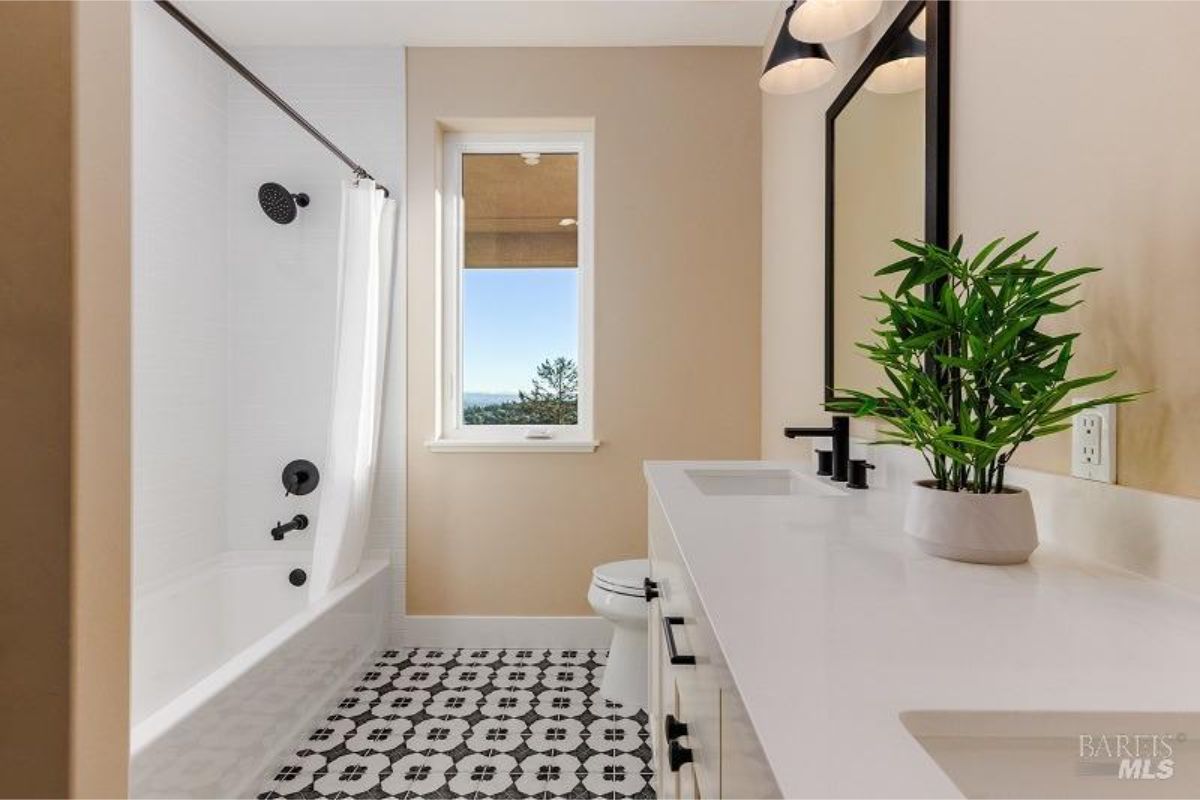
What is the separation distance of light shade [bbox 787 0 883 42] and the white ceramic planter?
1.12m

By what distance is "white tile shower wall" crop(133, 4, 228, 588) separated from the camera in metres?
2.20

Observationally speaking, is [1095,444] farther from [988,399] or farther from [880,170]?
[880,170]

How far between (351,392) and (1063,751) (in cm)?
230

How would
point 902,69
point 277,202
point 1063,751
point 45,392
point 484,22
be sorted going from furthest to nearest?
point 277,202, point 484,22, point 902,69, point 45,392, point 1063,751

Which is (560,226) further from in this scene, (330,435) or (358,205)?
(330,435)

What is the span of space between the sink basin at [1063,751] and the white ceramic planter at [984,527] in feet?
1.22

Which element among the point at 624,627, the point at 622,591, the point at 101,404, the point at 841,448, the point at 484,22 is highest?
the point at 484,22

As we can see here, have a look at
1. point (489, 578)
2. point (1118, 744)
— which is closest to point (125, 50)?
point (1118, 744)

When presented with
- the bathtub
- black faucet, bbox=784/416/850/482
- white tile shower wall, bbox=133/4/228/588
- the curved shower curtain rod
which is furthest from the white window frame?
black faucet, bbox=784/416/850/482

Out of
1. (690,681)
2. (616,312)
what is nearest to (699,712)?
(690,681)

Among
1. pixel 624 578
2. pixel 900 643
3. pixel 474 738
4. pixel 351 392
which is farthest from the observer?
pixel 351 392

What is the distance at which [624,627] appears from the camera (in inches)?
83.2

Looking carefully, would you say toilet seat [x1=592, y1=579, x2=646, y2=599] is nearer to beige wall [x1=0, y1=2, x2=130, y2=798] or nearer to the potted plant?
the potted plant

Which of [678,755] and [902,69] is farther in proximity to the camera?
[902,69]
